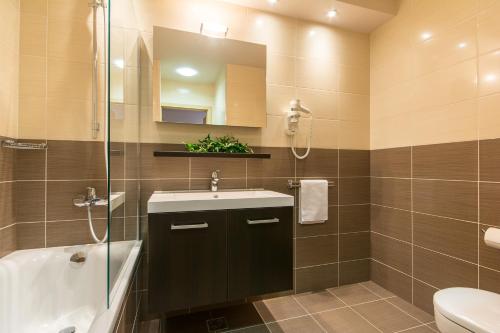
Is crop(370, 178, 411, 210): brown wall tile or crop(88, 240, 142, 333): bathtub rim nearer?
crop(88, 240, 142, 333): bathtub rim

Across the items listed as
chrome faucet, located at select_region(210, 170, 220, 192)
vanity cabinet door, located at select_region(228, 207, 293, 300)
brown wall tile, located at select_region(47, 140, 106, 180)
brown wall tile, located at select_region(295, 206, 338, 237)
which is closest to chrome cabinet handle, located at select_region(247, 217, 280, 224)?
vanity cabinet door, located at select_region(228, 207, 293, 300)

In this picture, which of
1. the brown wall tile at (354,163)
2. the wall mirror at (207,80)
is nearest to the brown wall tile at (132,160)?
the wall mirror at (207,80)

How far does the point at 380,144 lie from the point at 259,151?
3.77 ft

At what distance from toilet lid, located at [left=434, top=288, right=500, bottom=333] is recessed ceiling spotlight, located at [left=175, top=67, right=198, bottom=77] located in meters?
2.03

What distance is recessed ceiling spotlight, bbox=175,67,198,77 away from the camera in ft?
6.01

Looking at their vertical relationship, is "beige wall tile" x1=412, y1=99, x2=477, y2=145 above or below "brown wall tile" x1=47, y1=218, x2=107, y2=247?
above

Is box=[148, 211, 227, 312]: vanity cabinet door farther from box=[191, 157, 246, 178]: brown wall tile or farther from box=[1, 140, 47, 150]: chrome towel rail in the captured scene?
box=[1, 140, 47, 150]: chrome towel rail

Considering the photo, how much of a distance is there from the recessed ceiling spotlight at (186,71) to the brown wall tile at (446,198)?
6.26 ft

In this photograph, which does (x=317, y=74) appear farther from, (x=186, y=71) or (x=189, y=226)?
(x=189, y=226)

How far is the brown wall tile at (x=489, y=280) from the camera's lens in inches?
56.3

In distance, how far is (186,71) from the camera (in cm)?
184

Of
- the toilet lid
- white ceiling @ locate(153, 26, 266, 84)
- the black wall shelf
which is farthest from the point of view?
white ceiling @ locate(153, 26, 266, 84)

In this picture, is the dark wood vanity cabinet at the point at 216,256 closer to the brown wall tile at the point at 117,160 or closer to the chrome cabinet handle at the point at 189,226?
the chrome cabinet handle at the point at 189,226

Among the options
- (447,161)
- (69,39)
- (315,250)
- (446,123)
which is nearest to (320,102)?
(446,123)
